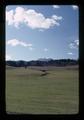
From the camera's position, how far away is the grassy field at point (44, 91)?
314cm

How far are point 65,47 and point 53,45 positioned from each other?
12cm

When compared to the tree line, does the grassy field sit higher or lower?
lower

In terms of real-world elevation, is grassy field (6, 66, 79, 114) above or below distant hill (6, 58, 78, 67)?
below

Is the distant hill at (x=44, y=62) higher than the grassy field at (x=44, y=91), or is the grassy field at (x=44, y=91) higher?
the distant hill at (x=44, y=62)

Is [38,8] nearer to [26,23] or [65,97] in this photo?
[26,23]

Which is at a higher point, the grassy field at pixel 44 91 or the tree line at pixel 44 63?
the tree line at pixel 44 63

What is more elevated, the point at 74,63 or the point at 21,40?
the point at 21,40

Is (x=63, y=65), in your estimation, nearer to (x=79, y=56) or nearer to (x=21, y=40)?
(x=79, y=56)

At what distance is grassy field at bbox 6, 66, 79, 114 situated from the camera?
3.14 m

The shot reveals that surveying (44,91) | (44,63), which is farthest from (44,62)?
(44,91)

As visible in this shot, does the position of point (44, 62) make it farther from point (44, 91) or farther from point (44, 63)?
point (44, 91)

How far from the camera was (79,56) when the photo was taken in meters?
3.16
